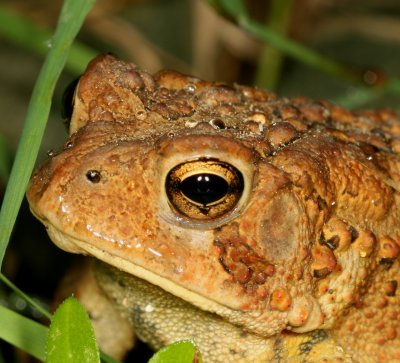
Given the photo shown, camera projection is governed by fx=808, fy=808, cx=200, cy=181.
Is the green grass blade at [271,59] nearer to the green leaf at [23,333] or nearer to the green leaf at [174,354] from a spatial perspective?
the green leaf at [23,333]

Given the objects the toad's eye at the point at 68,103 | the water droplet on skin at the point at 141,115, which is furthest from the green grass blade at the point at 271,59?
the water droplet on skin at the point at 141,115

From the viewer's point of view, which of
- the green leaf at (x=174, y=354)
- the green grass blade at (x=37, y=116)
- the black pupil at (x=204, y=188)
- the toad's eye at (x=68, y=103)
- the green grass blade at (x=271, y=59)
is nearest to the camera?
the green leaf at (x=174, y=354)

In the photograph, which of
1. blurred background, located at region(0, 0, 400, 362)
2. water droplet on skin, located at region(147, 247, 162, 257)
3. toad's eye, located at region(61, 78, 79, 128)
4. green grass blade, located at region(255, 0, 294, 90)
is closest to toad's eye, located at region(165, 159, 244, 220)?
water droplet on skin, located at region(147, 247, 162, 257)

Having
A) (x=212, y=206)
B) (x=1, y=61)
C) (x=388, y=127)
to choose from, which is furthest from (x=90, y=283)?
(x=1, y=61)

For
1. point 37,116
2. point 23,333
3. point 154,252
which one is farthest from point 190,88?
point 23,333

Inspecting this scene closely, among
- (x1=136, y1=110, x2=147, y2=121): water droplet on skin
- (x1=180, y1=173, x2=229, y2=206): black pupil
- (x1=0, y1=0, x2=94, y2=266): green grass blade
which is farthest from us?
(x1=136, y1=110, x2=147, y2=121): water droplet on skin

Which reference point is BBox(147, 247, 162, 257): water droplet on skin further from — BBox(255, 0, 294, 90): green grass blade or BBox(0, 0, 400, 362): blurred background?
BBox(255, 0, 294, 90): green grass blade
